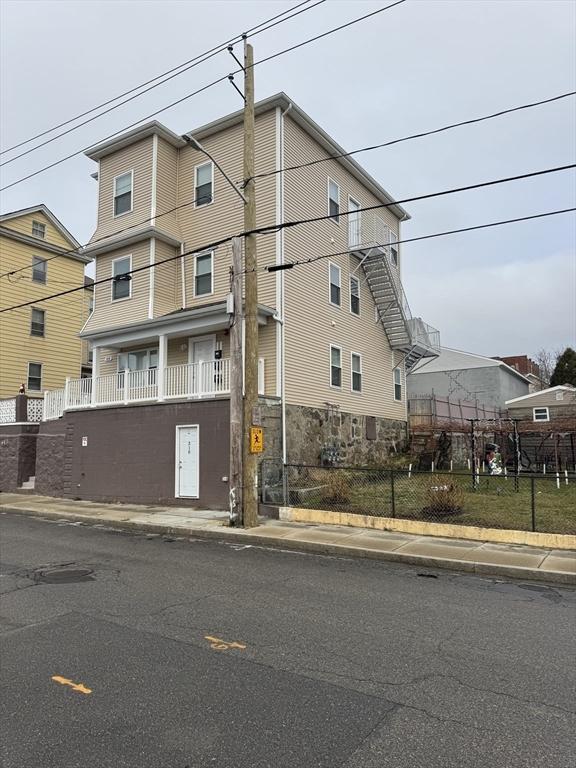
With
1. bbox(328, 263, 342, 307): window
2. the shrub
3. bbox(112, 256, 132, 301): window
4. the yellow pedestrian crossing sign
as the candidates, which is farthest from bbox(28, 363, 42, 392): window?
the shrub

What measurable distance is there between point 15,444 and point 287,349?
11.6 metres

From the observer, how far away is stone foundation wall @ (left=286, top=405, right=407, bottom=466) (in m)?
17.3

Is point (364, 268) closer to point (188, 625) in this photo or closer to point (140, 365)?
point (140, 365)

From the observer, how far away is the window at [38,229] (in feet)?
92.4

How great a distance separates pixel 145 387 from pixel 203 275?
4438 millimetres

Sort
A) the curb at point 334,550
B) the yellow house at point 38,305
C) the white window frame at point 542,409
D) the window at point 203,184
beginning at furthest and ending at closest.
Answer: the white window frame at point 542,409
the yellow house at point 38,305
the window at point 203,184
the curb at point 334,550

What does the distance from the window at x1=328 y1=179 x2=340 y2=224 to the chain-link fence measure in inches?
383

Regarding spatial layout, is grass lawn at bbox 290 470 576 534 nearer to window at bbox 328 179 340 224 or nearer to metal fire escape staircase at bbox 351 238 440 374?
metal fire escape staircase at bbox 351 238 440 374

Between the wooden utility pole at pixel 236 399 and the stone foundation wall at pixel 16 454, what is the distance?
12293 millimetres

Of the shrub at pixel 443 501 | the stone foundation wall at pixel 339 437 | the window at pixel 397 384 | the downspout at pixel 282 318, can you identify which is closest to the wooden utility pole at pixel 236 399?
the downspout at pixel 282 318

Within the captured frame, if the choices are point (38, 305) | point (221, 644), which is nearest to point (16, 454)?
point (38, 305)

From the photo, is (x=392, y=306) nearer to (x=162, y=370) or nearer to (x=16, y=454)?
(x=162, y=370)

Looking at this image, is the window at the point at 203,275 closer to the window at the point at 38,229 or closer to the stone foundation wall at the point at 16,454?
the stone foundation wall at the point at 16,454

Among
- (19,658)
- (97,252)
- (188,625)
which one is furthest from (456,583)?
(97,252)
